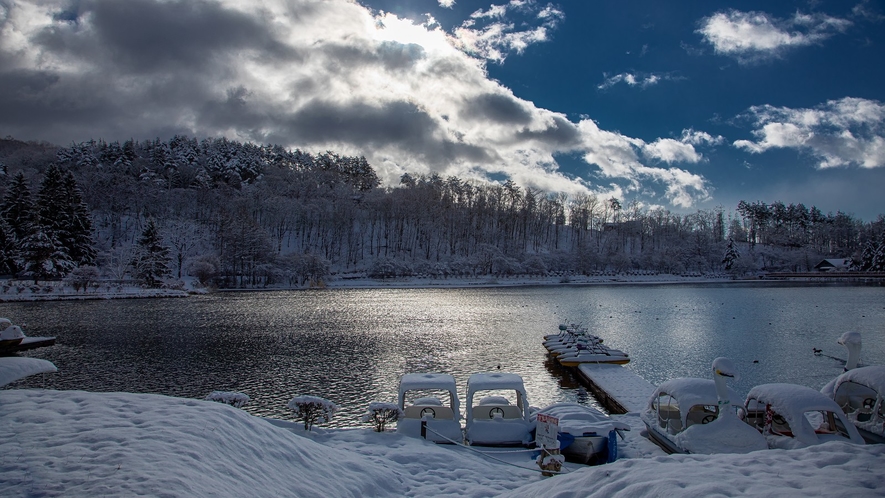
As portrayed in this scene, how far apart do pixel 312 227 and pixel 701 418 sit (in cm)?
10361

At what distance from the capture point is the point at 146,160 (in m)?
124

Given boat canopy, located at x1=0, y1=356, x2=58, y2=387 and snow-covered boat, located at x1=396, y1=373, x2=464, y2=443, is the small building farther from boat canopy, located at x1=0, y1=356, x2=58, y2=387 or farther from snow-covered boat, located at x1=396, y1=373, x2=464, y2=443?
boat canopy, located at x1=0, y1=356, x2=58, y2=387

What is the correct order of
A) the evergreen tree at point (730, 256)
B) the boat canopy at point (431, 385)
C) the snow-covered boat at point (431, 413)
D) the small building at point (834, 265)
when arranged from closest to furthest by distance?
the snow-covered boat at point (431, 413), the boat canopy at point (431, 385), the evergreen tree at point (730, 256), the small building at point (834, 265)

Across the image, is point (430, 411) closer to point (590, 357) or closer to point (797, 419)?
point (797, 419)

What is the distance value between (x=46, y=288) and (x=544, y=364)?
59.9 meters

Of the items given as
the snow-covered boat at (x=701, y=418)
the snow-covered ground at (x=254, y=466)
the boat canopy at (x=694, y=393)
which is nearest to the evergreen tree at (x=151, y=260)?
the snow-covered ground at (x=254, y=466)

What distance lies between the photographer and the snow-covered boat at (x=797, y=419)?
9.59 metres

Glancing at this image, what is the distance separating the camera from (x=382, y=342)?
31625 mm

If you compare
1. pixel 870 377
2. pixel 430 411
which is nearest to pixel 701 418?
pixel 870 377

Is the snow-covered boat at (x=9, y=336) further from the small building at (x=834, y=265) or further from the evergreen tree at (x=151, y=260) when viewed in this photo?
the small building at (x=834, y=265)

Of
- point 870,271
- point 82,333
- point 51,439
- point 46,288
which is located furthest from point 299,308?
point 870,271

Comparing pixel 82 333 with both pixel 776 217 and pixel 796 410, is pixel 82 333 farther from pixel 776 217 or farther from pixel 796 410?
pixel 776 217

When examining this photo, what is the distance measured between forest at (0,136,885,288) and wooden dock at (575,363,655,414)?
63.6 metres

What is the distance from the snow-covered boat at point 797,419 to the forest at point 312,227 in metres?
71.6
